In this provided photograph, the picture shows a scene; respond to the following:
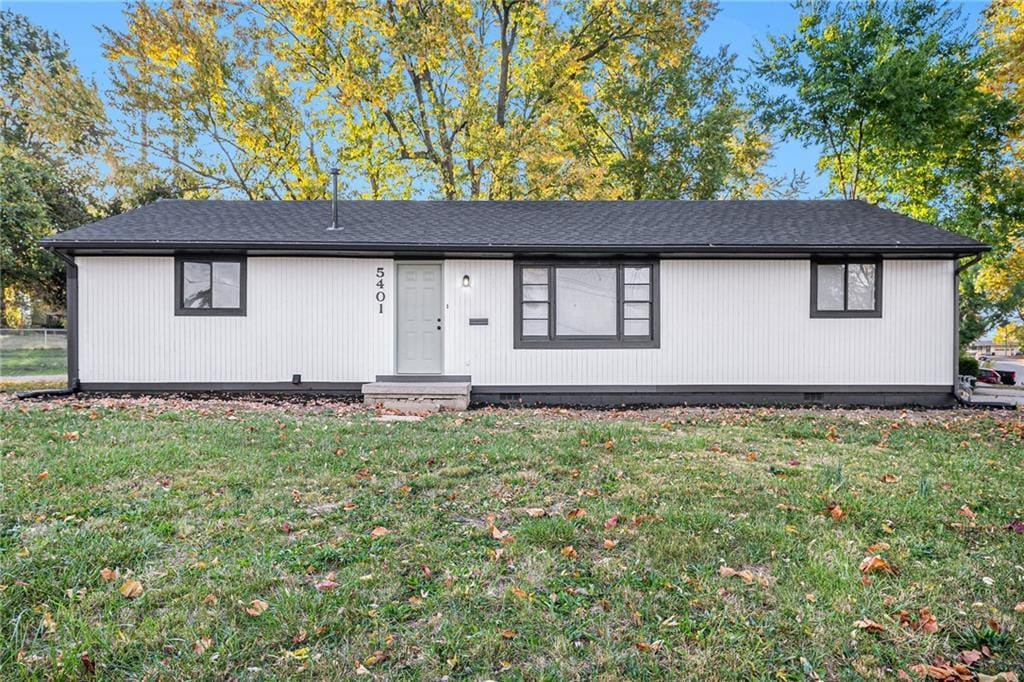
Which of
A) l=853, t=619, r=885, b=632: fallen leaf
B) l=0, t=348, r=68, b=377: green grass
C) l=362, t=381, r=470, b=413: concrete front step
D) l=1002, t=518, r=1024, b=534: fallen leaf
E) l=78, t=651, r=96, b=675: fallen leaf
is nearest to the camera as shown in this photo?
l=78, t=651, r=96, b=675: fallen leaf

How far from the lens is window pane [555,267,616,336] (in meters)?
8.88

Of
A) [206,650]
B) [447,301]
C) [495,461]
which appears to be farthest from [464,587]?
[447,301]

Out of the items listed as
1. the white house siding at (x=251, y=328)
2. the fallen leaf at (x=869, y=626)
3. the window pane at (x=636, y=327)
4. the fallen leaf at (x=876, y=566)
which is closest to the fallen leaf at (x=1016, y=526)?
the fallen leaf at (x=876, y=566)

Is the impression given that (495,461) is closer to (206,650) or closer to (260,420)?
(206,650)

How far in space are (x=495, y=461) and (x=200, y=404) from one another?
5.49 m

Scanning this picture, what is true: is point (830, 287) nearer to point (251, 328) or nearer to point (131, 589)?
point (251, 328)

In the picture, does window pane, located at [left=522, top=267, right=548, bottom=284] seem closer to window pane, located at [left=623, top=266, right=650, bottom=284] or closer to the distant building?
window pane, located at [left=623, top=266, right=650, bottom=284]

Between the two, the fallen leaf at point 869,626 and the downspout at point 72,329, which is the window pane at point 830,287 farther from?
the downspout at point 72,329

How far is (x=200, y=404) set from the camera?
793cm

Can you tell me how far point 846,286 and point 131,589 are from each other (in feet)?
32.3

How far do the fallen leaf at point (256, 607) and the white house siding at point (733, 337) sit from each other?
6587 mm

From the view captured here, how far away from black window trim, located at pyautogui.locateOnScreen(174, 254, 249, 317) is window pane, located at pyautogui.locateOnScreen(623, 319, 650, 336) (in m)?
6.24

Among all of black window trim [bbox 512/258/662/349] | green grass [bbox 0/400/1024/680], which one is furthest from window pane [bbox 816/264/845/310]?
green grass [bbox 0/400/1024/680]

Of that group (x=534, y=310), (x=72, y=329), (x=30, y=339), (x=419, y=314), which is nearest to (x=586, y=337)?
(x=534, y=310)
